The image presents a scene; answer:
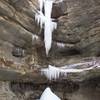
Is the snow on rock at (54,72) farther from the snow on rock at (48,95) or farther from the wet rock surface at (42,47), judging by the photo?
the snow on rock at (48,95)

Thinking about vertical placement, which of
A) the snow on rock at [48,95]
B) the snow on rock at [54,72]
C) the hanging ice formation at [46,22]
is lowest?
the snow on rock at [48,95]

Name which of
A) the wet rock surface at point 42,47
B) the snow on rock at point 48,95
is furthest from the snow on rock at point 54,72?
the snow on rock at point 48,95

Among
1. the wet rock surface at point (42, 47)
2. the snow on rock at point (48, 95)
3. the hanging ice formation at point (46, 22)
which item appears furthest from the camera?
the hanging ice formation at point (46, 22)

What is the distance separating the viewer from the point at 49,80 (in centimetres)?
803

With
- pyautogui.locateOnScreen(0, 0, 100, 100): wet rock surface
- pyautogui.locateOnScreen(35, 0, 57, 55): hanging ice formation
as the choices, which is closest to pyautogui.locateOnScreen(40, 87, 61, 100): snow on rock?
pyautogui.locateOnScreen(0, 0, 100, 100): wet rock surface

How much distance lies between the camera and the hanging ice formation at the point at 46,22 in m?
8.49

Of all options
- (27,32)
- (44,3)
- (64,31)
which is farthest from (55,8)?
(27,32)

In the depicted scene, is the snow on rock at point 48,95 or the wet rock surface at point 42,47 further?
the snow on rock at point 48,95

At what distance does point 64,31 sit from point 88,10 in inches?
39.6

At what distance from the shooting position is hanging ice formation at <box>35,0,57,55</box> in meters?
8.49

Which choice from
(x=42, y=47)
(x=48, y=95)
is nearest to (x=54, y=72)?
(x=48, y=95)

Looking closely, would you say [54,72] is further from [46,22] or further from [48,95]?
[46,22]

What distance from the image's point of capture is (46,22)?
869 cm

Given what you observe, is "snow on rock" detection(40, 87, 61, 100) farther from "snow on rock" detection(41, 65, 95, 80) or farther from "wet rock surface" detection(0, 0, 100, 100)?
"snow on rock" detection(41, 65, 95, 80)
